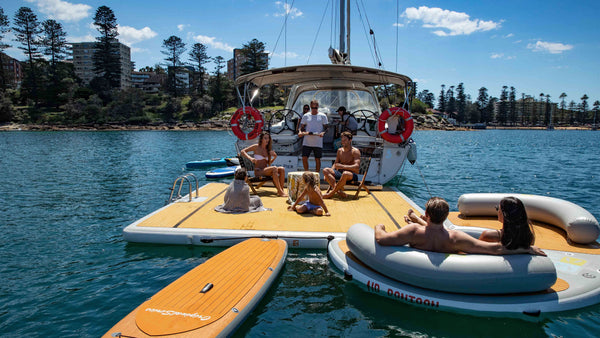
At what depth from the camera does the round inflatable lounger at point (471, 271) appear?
12.0ft

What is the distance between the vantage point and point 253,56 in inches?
2670

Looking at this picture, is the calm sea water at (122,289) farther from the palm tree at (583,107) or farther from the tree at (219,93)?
the palm tree at (583,107)

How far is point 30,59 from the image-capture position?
6844 centimetres

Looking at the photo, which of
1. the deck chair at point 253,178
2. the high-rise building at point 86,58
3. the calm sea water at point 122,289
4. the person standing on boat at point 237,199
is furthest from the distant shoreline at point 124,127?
the person standing on boat at point 237,199

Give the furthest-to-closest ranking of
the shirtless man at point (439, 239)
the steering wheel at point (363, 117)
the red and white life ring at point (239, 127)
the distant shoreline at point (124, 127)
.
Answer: the distant shoreline at point (124, 127)
the steering wheel at point (363, 117)
the red and white life ring at point (239, 127)
the shirtless man at point (439, 239)

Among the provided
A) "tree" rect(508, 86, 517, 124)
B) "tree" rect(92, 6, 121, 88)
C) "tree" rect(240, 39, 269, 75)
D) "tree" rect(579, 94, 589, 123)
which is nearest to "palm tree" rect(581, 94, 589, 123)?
"tree" rect(579, 94, 589, 123)

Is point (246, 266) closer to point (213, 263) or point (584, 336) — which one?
point (213, 263)

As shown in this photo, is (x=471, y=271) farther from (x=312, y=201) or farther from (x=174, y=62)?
(x=174, y=62)

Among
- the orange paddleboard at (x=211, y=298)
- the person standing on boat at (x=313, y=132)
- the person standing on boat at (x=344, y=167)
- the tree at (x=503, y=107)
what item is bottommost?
the orange paddleboard at (x=211, y=298)

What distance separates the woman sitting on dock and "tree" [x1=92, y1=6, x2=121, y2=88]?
78.5 metres

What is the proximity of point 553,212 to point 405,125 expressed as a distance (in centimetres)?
385

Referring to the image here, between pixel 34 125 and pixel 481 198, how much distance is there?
221ft

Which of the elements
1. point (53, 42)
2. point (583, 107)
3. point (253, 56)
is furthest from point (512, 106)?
point (53, 42)

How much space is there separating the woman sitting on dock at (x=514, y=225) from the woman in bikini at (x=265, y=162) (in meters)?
4.76
